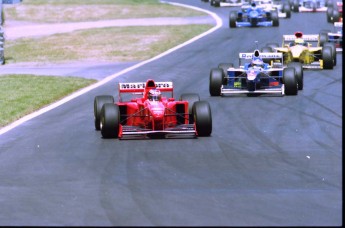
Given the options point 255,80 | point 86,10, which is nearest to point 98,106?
point 255,80

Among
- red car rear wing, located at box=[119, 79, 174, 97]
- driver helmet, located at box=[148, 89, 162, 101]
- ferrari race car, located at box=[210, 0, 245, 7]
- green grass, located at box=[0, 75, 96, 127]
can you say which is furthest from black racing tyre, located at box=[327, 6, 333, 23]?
driver helmet, located at box=[148, 89, 162, 101]

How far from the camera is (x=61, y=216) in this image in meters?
12.8

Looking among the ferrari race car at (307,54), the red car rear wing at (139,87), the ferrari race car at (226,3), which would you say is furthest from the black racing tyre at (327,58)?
the ferrari race car at (226,3)

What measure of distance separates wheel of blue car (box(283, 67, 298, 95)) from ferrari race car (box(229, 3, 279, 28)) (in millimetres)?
25198

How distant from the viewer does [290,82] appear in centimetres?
2780

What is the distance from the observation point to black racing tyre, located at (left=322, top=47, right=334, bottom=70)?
34.8 m

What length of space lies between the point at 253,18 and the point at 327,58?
61.0 feet

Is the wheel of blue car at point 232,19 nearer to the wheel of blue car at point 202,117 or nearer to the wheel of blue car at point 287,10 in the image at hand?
the wheel of blue car at point 287,10

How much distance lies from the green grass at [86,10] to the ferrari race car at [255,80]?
33.6 metres

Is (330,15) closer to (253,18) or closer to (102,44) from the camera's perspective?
(253,18)

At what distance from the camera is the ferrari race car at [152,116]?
2028cm

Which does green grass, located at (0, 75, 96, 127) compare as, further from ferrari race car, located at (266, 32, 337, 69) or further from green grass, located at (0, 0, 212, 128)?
ferrari race car, located at (266, 32, 337, 69)

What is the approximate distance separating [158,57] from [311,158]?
23.2 meters

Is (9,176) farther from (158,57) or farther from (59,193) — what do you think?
(158,57)
